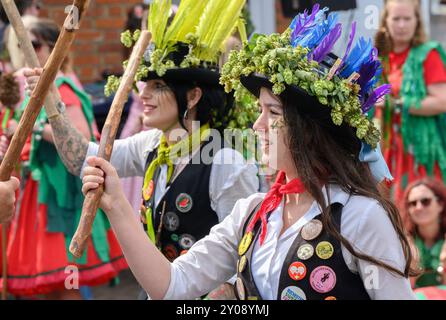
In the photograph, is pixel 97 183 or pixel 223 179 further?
pixel 223 179

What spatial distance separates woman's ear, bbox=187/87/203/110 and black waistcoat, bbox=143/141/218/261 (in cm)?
26

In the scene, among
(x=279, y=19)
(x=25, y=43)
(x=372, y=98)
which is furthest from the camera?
(x=279, y=19)

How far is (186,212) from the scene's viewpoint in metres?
3.58

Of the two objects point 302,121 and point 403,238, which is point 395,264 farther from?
point 302,121

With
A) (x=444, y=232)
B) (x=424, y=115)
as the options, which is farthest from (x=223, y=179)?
(x=424, y=115)

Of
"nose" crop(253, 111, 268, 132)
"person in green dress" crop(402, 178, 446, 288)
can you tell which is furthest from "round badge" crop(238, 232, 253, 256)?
"person in green dress" crop(402, 178, 446, 288)

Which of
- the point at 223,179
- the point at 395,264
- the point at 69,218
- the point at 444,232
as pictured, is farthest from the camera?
the point at 69,218

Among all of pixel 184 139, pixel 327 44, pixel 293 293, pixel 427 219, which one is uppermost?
pixel 327 44

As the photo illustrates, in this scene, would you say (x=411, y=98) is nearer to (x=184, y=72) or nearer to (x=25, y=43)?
(x=184, y=72)

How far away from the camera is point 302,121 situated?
2.72 metres

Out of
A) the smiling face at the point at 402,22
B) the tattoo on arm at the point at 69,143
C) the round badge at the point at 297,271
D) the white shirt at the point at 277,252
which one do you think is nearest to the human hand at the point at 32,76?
the tattoo on arm at the point at 69,143

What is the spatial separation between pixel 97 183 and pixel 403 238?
884 millimetres

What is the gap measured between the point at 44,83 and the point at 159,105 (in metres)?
1.11

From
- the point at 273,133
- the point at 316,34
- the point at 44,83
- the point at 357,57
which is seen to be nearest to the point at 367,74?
the point at 357,57
